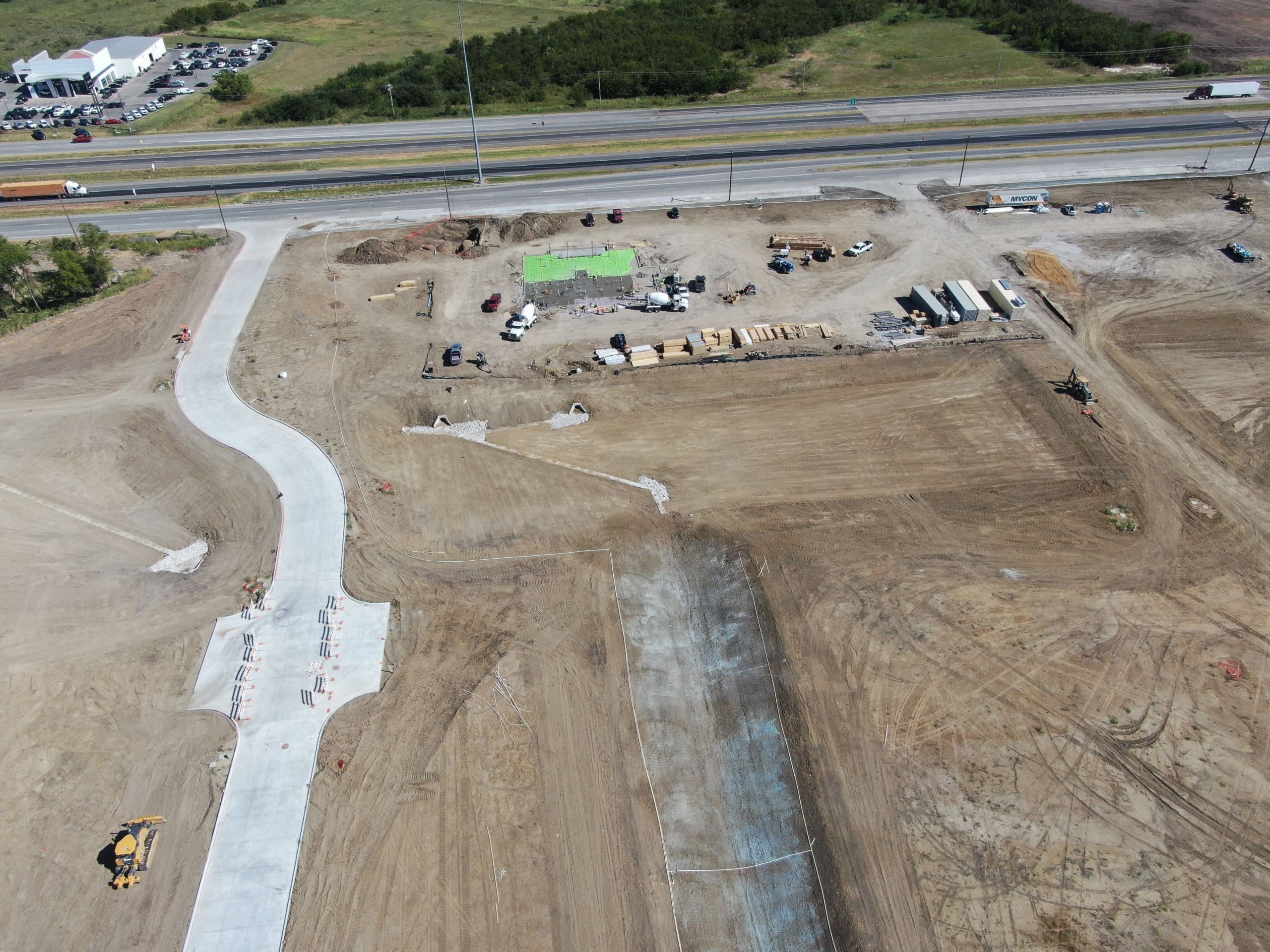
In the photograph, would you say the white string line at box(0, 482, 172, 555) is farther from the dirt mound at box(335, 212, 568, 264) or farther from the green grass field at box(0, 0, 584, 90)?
the green grass field at box(0, 0, 584, 90)

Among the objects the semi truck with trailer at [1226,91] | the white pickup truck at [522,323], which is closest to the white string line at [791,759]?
the white pickup truck at [522,323]

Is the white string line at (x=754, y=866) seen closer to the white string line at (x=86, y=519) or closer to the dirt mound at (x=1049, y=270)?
the white string line at (x=86, y=519)

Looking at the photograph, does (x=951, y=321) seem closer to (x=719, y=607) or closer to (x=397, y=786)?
(x=719, y=607)

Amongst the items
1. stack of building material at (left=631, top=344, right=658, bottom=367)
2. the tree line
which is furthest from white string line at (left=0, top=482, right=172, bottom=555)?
the tree line

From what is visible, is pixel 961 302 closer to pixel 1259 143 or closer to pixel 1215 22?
pixel 1259 143

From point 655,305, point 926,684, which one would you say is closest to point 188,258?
point 655,305

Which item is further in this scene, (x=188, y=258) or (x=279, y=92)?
(x=279, y=92)
